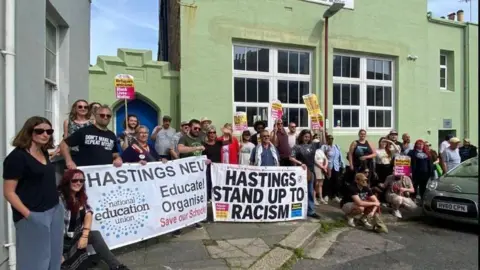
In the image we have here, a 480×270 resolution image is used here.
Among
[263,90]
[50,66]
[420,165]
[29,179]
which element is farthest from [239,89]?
→ [29,179]

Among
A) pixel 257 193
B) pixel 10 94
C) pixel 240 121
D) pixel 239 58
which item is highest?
pixel 239 58

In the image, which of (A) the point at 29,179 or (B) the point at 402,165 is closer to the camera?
(A) the point at 29,179

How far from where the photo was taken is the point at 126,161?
5535mm

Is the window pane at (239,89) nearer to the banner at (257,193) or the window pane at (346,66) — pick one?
the window pane at (346,66)

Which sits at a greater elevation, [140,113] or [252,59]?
[252,59]

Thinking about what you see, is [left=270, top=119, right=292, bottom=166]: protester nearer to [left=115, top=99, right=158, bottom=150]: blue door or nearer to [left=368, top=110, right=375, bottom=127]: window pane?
[left=115, top=99, right=158, bottom=150]: blue door

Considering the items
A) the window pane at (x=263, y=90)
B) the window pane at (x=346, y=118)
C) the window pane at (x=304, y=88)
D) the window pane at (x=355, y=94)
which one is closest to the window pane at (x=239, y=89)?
the window pane at (x=263, y=90)

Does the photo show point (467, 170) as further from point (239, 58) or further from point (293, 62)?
point (239, 58)

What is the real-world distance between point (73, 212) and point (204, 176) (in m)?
2.46

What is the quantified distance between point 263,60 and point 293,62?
3.35 feet

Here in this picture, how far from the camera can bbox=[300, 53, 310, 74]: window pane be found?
11789 millimetres

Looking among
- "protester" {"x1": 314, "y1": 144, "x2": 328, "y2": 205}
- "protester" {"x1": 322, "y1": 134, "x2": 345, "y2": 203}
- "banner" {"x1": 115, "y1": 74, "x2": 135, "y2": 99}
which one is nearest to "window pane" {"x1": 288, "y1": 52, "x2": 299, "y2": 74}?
"protester" {"x1": 322, "y1": 134, "x2": 345, "y2": 203}

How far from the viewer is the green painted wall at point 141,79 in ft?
31.9

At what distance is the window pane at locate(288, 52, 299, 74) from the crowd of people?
2.75 metres
